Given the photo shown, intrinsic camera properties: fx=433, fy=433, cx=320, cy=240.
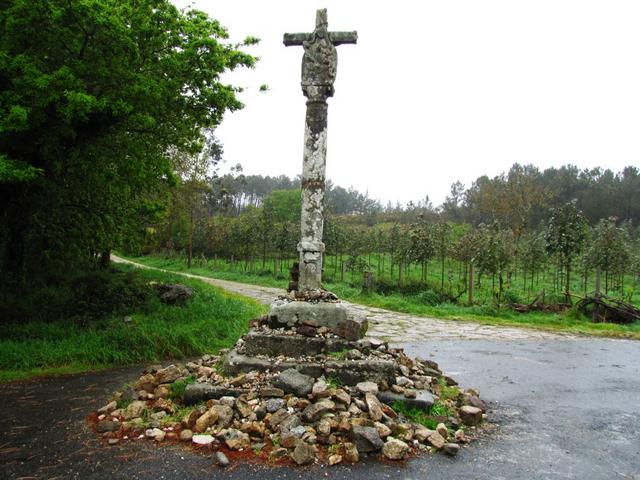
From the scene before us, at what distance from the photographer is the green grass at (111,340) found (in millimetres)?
7227

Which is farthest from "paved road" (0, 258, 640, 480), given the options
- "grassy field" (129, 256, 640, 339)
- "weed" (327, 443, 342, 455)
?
"grassy field" (129, 256, 640, 339)

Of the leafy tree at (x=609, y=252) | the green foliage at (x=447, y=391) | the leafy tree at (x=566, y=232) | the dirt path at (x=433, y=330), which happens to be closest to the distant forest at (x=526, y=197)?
the leafy tree at (x=609, y=252)

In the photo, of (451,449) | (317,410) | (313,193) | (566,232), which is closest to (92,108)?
(313,193)

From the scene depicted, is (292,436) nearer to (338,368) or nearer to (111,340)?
(338,368)

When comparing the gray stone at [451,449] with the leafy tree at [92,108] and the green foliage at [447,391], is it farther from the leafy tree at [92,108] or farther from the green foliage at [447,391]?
the leafy tree at [92,108]

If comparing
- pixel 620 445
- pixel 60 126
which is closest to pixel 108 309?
pixel 60 126

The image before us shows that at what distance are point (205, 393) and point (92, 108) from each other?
5469mm

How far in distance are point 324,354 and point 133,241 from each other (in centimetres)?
753

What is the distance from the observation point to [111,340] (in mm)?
8148

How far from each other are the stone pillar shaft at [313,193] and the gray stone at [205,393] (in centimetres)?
199

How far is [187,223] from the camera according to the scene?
40031 millimetres

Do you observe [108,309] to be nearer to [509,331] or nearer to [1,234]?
[1,234]

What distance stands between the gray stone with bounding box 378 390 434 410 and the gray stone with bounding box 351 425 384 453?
0.96 m

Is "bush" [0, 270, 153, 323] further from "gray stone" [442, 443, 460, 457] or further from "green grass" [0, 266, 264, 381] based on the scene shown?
"gray stone" [442, 443, 460, 457]
